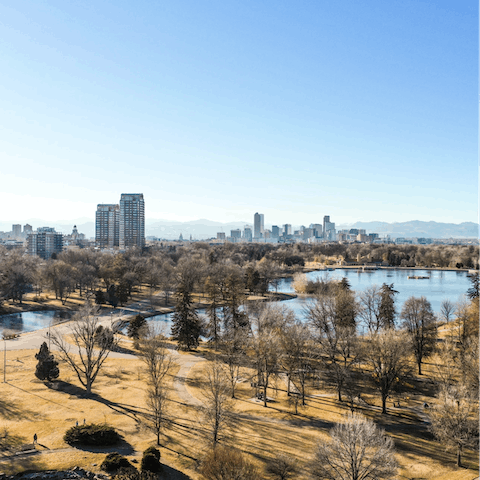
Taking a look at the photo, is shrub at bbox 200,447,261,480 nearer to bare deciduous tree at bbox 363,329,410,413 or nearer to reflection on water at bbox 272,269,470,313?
bare deciduous tree at bbox 363,329,410,413

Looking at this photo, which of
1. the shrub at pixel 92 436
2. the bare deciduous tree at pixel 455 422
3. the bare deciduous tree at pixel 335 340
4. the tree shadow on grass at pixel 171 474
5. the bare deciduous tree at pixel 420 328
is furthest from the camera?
the bare deciduous tree at pixel 420 328

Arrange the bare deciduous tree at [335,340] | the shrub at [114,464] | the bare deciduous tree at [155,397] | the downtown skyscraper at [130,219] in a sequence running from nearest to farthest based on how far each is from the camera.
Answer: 1. the shrub at [114,464]
2. the bare deciduous tree at [155,397]
3. the bare deciduous tree at [335,340]
4. the downtown skyscraper at [130,219]

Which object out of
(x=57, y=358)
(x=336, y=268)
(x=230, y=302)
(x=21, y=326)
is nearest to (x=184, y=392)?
(x=57, y=358)

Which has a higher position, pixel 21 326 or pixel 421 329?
pixel 421 329

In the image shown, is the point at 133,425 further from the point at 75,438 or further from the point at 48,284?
the point at 48,284

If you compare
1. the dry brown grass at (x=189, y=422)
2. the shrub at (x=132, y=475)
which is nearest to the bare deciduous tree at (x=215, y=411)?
the dry brown grass at (x=189, y=422)

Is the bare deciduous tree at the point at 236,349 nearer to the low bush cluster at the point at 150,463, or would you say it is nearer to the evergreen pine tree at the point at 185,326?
the evergreen pine tree at the point at 185,326

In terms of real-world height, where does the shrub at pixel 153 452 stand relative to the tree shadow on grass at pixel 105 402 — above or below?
above
